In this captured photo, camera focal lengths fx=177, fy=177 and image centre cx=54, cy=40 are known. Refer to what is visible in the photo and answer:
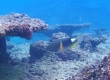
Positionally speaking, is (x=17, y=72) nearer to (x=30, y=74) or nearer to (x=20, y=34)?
(x=30, y=74)

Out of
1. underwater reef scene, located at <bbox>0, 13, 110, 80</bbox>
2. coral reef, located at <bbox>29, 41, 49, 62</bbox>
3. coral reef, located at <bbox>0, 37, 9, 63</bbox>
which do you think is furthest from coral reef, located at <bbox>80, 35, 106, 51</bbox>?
coral reef, located at <bbox>0, 37, 9, 63</bbox>

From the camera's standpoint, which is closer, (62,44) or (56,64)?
(62,44)

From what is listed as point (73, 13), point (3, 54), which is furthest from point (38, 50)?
point (73, 13)

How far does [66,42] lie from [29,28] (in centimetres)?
233

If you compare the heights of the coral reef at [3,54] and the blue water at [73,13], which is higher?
the blue water at [73,13]

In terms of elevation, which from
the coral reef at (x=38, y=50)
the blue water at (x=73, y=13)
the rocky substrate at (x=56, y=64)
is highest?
the blue water at (x=73, y=13)

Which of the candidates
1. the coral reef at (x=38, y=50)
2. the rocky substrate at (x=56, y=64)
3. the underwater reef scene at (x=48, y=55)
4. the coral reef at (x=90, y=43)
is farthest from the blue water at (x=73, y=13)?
the coral reef at (x=38, y=50)

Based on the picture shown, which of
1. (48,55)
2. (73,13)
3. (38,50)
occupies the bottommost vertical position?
(48,55)

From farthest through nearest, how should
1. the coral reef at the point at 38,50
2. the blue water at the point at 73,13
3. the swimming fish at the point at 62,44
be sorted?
the blue water at the point at 73,13
the coral reef at the point at 38,50
the swimming fish at the point at 62,44

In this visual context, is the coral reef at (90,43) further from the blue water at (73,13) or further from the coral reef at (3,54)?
the blue water at (73,13)

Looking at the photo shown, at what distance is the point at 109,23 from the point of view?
37.6 m

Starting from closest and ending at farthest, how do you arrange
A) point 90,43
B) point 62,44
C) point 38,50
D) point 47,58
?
1. point 62,44
2. point 47,58
3. point 38,50
4. point 90,43

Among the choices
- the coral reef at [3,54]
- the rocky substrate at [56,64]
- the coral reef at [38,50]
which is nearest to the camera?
the rocky substrate at [56,64]

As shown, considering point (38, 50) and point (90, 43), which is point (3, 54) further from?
point (90, 43)
